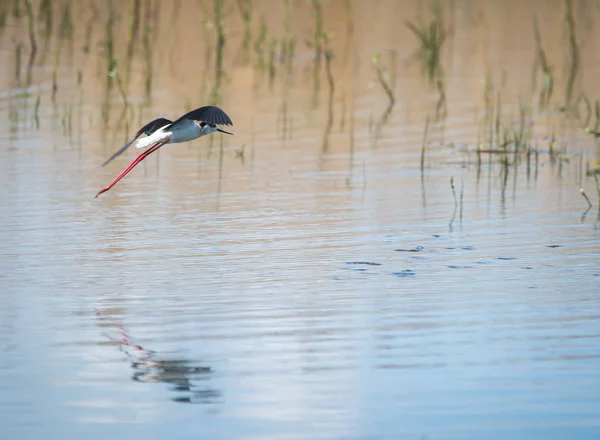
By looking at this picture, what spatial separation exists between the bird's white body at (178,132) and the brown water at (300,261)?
40cm

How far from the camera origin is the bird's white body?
8.55 metres

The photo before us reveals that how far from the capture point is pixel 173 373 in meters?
5.01

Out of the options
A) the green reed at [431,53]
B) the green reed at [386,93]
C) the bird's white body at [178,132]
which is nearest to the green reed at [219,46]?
the green reed at [386,93]

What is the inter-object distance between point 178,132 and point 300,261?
2.02 metres

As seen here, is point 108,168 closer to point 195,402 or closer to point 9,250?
point 9,250

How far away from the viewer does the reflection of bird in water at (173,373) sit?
4.75 metres

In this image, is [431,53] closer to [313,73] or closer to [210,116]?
[313,73]

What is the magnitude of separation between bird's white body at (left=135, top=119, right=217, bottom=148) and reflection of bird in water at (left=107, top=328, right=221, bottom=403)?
11.0 ft

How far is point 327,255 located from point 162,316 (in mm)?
1449

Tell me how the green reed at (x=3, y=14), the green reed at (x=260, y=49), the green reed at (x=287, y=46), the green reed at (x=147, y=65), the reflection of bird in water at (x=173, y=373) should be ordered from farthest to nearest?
1. the green reed at (x=3, y=14)
2. the green reed at (x=287, y=46)
3. the green reed at (x=260, y=49)
4. the green reed at (x=147, y=65)
5. the reflection of bird in water at (x=173, y=373)

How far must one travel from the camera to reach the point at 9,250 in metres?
7.06

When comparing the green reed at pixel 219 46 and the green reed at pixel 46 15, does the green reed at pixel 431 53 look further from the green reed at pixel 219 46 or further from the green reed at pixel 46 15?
the green reed at pixel 46 15

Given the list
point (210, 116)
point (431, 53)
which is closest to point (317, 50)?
point (431, 53)

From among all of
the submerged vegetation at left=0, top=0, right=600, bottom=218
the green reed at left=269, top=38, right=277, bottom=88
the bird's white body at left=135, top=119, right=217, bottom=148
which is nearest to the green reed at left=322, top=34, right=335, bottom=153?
the submerged vegetation at left=0, top=0, right=600, bottom=218
